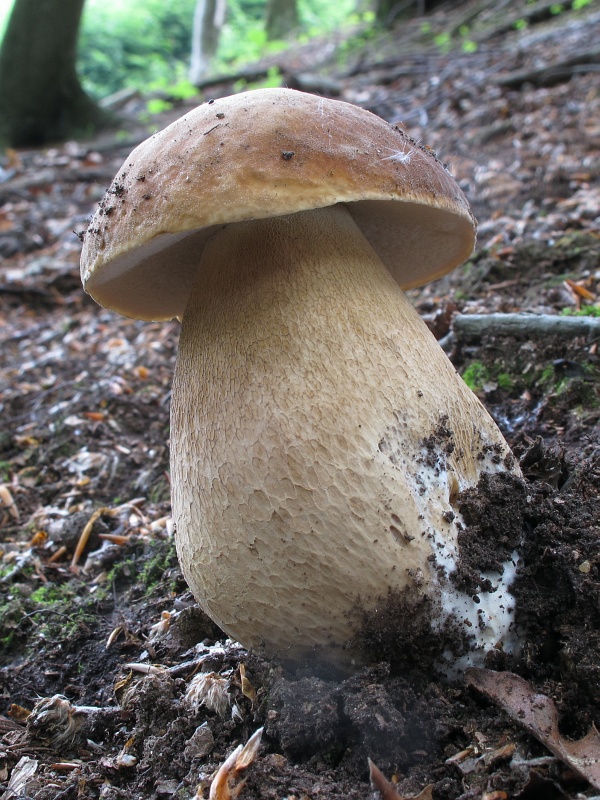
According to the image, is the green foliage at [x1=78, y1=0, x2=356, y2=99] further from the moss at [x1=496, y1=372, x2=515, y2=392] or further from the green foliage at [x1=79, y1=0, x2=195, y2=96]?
the moss at [x1=496, y1=372, x2=515, y2=392]

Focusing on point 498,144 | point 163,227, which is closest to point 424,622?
point 163,227

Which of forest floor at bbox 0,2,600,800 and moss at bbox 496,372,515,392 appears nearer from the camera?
forest floor at bbox 0,2,600,800

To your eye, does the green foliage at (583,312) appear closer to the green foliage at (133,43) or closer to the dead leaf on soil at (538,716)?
the dead leaf on soil at (538,716)

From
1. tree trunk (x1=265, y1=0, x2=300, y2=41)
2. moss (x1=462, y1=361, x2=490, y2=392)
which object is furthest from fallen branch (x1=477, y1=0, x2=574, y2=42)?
tree trunk (x1=265, y1=0, x2=300, y2=41)

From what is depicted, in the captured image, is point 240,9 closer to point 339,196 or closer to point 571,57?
point 571,57

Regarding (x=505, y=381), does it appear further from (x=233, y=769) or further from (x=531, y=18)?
(x=531, y=18)

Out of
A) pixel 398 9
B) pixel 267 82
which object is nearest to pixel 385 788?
pixel 267 82
